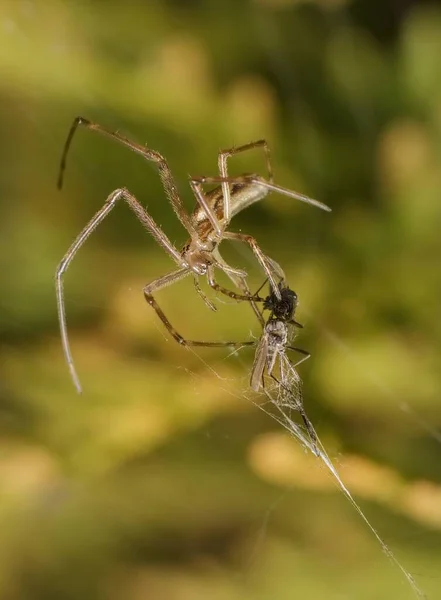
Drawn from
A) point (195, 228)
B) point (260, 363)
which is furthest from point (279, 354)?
point (195, 228)

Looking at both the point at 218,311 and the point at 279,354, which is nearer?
the point at 279,354

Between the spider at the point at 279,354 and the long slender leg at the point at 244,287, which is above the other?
the long slender leg at the point at 244,287

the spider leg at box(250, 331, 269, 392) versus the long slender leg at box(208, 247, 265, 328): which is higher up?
the long slender leg at box(208, 247, 265, 328)

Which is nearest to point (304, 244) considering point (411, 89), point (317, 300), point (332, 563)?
point (317, 300)

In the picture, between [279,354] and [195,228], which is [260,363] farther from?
[195,228]

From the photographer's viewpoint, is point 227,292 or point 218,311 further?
point 218,311

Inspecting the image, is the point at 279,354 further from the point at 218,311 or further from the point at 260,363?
the point at 218,311

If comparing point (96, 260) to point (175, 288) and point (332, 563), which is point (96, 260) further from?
point (332, 563)

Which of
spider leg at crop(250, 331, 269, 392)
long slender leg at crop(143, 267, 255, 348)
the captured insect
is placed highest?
the captured insect

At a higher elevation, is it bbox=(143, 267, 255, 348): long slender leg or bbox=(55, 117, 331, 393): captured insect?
bbox=(55, 117, 331, 393): captured insect
